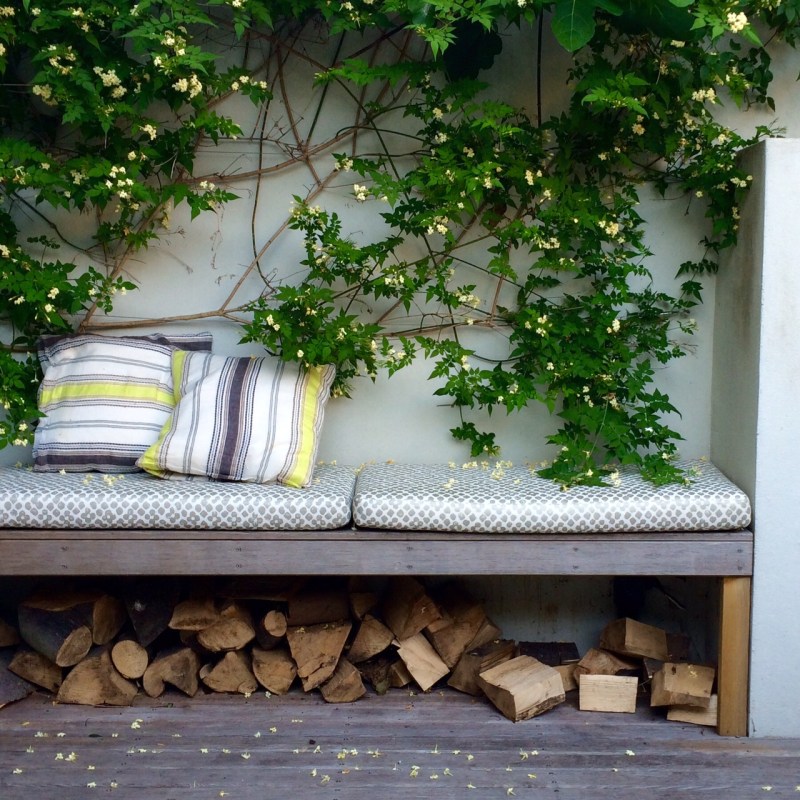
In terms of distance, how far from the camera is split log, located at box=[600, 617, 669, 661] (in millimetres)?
2865

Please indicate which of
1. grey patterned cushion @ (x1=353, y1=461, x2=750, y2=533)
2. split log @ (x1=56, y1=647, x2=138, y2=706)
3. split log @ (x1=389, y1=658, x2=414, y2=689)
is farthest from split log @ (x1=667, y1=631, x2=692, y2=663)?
split log @ (x1=56, y1=647, x2=138, y2=706)

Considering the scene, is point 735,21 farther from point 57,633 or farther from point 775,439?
point 57,633

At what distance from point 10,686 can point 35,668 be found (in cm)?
9

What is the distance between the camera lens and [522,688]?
8.95 ft

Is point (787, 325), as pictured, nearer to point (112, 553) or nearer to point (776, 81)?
point (776, 81)

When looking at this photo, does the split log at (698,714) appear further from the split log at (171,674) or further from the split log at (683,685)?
the split log at (171,674)

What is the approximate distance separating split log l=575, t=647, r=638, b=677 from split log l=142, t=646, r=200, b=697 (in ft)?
4.14

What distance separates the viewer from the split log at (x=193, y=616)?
9.45ft

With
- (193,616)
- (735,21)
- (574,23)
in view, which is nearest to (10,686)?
(193,616)

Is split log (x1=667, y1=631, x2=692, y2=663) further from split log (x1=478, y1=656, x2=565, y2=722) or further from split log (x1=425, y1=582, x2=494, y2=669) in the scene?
split log (x1=425, y1=582, x2=494, y2=669)

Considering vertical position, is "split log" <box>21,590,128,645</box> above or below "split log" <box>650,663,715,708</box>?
above

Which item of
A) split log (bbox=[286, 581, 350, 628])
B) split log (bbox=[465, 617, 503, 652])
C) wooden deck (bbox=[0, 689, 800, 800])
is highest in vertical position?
split log (bbox=[286, 581, 350, 628])

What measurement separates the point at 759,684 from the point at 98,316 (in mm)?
2489

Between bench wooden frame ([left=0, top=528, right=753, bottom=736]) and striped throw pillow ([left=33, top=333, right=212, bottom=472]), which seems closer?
bench wooden frame ([left=0, top=528, right=753, bottom=736])
